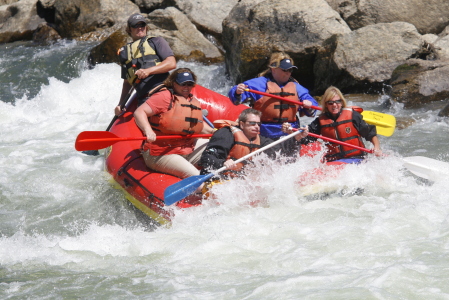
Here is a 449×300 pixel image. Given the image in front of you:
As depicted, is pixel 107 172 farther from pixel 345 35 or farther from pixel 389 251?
pixel 345 35

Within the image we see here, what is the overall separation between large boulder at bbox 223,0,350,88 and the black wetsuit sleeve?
4294 millimetres

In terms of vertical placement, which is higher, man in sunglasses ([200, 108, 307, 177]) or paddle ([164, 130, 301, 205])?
man in sunglasses ([200, 108, 307, 177])

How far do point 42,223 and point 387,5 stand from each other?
727cm

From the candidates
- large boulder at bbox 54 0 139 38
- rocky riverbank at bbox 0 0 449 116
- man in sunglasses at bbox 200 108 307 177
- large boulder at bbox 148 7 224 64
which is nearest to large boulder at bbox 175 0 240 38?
rocky riverbank at bbox 0 0 449 116

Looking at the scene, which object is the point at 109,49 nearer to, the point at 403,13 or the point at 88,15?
the point at 88,15

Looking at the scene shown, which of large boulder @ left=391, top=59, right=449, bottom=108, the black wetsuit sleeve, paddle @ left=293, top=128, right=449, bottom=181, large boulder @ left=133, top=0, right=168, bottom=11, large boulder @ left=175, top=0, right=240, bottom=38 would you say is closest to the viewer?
the black wetsuit sleeve

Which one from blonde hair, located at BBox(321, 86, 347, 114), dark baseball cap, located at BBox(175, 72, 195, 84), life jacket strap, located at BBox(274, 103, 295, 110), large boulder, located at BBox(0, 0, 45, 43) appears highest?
dark baseball cap, located at BBox(175, 72, 195, 84)

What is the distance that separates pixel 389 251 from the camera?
3.77 m

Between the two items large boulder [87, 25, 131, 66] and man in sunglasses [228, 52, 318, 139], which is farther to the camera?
large boulder [87, 25, 131, 66]

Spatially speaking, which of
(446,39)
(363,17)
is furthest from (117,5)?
(446,39)

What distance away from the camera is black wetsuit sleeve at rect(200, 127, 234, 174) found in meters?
4.50

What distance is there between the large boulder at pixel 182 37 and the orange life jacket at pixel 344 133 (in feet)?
18.6

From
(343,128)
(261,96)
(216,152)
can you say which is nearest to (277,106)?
(261,96)

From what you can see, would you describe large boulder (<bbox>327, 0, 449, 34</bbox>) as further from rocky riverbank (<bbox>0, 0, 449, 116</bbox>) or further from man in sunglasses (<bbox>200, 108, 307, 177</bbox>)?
man in sunglasses (<bbox>200, 108, 307, 177</bbox>)
